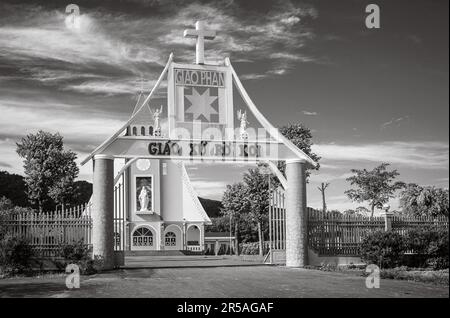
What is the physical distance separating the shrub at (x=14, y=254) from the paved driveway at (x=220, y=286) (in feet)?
5.99

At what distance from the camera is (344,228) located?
24.6 meters

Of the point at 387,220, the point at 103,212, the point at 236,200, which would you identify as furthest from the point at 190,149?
the point at 236,200

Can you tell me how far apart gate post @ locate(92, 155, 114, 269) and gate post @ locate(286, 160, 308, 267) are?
6.71 meters

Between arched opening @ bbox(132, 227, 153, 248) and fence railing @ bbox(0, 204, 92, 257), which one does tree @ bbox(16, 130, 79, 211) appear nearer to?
arched opening @ bbox(132, 227, 153, 248)

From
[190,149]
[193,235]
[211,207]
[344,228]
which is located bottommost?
[193,235]

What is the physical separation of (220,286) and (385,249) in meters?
9.67

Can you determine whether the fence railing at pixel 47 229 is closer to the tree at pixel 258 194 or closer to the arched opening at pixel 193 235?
the tree at pixel 258 194

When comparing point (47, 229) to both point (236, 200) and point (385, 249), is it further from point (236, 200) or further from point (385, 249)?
point (236, 200)

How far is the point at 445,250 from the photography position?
23.0 metres

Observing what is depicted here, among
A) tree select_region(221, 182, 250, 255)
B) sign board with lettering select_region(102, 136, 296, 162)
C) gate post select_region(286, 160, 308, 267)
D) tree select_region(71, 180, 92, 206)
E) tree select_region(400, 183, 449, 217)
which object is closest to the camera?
sign board with lettering select_region(102, 136, 296, 162)

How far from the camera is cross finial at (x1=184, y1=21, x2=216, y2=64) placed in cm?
2230

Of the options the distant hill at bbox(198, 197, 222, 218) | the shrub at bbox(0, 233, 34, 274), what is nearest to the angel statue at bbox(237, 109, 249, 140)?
the shrub at bbox(0, 233, 34, 274)

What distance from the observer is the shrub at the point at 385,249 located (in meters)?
22.6
